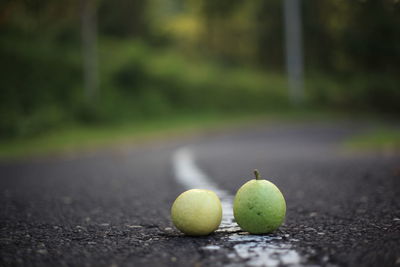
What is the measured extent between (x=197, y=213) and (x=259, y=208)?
18.9 inches

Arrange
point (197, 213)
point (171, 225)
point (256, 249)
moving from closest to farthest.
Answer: point (256, 249)
point (197, 213)
point (171, 225)

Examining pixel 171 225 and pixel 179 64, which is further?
pixel 179 64

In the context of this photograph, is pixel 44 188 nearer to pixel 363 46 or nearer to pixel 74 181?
pixel 74 181

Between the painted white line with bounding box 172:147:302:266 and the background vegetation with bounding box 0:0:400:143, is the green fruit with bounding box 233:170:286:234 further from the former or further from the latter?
the background vegetation with bounding box 0:0:400:143

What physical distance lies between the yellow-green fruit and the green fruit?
198 millimetres

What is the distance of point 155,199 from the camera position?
5.89m

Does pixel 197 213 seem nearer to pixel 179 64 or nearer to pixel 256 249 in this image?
pixel 256 249

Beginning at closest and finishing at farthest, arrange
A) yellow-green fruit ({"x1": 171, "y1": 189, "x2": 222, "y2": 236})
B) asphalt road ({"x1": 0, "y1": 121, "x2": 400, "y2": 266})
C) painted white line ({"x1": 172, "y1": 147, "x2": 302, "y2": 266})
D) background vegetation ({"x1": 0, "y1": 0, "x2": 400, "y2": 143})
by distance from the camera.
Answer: painted white line ({"x1": 172, "y1": 147, "x2": 302, "y2": 266}) → asphalt road ({"x1": 0, "y1": 121, "x2": 400, "y2": 266}) → yellow-green fruit ({"x1": 171, "y1": 189, "x2": 222, "y2": 236}) → background vegetation ({"x1": 0, "y1": 0, "x2": 400, "y2": 143})

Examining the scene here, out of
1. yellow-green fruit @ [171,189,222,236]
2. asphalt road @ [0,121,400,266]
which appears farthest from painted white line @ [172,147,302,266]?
yellow-green fruit @ [171,189,222,236]

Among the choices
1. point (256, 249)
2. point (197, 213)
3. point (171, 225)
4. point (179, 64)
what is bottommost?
point (171, 225)

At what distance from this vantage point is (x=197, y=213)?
345 cm

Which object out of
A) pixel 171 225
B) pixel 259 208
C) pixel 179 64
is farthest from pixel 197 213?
pixel 179 64

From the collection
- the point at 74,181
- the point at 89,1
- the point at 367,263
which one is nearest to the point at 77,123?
the point at 89,1

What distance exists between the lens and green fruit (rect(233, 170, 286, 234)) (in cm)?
346
